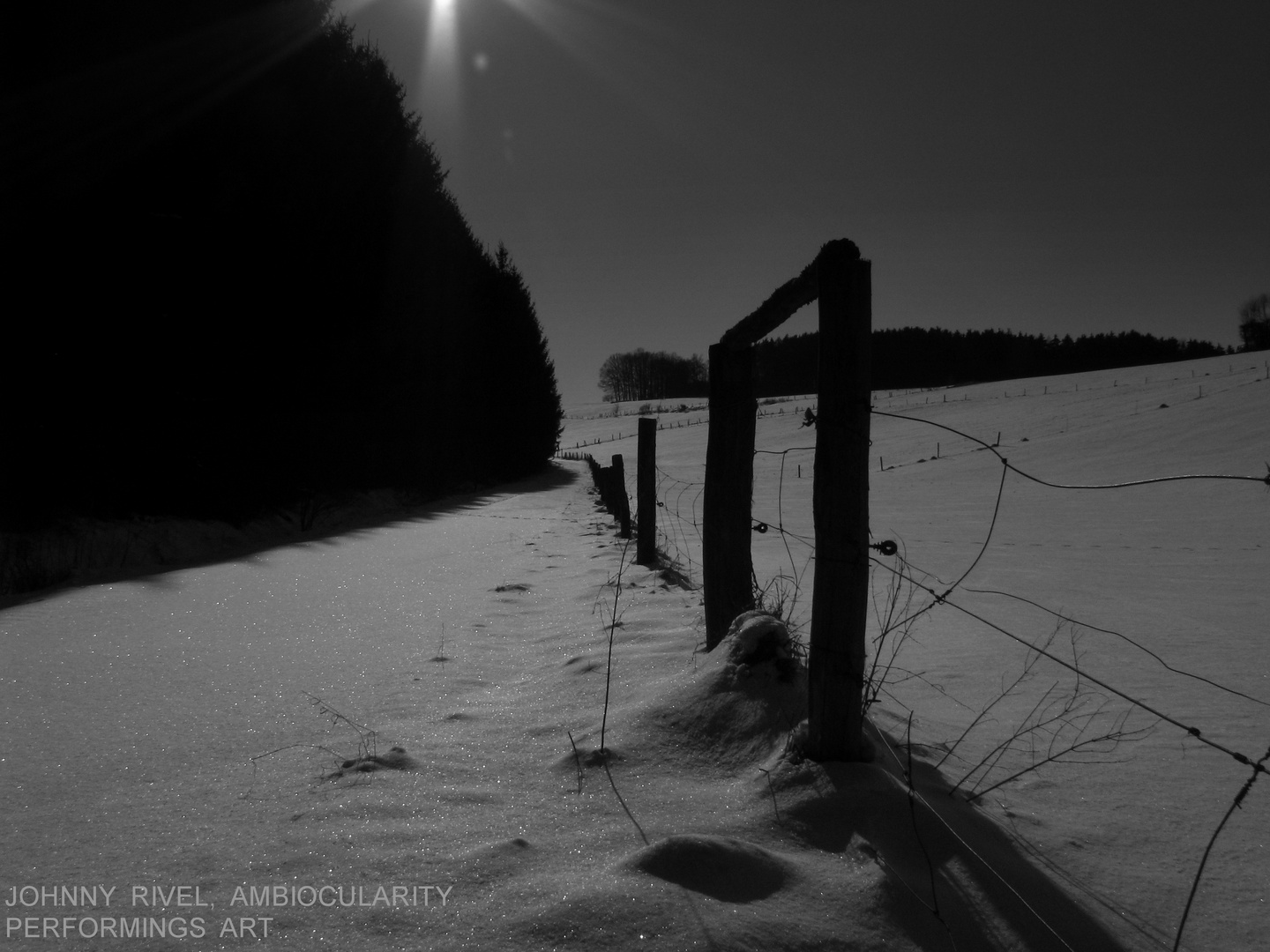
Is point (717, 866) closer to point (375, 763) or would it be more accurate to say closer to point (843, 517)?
point (843, 517)

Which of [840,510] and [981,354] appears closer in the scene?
[840,510]

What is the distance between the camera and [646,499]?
5.84 metres

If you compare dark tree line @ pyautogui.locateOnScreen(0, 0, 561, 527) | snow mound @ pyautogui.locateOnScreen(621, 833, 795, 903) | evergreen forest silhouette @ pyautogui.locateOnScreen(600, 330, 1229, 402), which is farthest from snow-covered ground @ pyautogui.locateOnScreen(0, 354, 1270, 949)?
evergreen forest silhouette @ pyautogui.locateOnScreen(600, 330, 1229, 402)

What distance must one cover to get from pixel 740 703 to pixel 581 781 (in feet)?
1.76

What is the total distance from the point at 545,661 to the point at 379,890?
5.92 feet

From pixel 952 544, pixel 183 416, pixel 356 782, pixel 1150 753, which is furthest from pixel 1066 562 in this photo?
pixel 183 416

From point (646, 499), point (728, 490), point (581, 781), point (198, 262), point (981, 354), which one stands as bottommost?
point (581, 781)

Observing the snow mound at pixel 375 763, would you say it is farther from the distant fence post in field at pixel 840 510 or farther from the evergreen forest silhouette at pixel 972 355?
the evergreen forest silhouette at pixel 972 355

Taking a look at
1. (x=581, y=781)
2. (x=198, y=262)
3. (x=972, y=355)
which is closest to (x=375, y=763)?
(x=581, y=781)

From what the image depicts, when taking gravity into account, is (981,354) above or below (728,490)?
above

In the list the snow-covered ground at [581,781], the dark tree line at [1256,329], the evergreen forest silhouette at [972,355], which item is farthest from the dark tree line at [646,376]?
the snow-covered ground at [581,781]

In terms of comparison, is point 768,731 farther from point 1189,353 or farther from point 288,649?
point 1189,353

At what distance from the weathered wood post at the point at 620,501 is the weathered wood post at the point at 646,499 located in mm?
1284

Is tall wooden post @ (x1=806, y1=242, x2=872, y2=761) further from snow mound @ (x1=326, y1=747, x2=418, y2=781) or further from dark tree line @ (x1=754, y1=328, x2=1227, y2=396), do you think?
dark tree line @ (x1=754, y1=328, x2=1227, y2=396)
